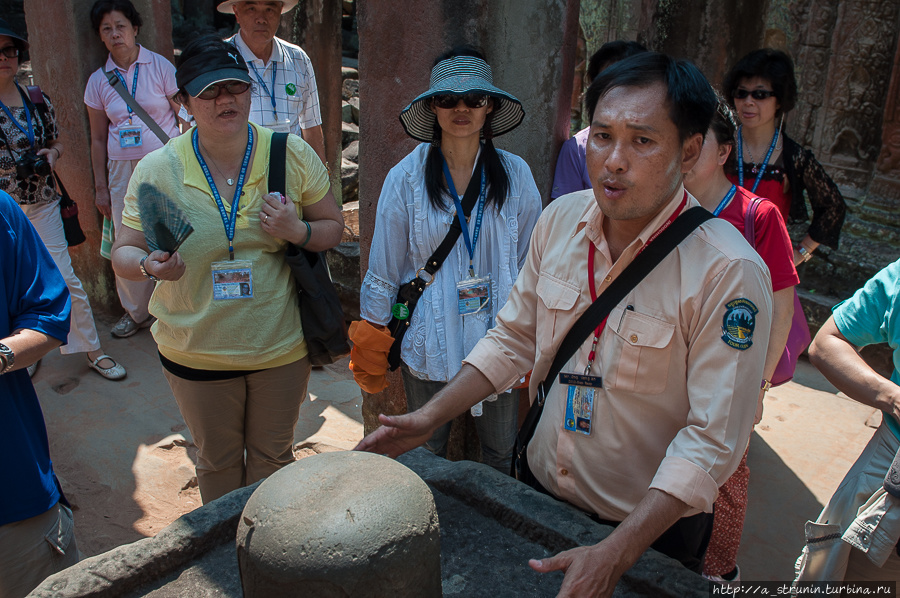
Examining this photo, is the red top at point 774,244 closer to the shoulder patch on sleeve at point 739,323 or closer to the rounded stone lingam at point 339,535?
the shoulder patch on sleeve at point 739,323

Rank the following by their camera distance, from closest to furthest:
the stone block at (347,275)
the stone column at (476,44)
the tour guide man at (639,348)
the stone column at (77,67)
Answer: the tour guide man at (639,348) → the stone column at (476,44) → the stone column at (77,67) → the stone block at (347,275)

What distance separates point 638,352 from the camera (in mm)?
1732

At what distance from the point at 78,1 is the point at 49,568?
434 cm

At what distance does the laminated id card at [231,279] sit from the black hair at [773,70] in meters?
2.55

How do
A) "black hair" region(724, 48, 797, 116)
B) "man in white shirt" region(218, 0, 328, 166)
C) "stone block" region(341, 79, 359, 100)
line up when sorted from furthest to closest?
"stone block" region(341, 79, 359, 100)
"man in white shirt" region(218, 0, 328, 166)
"black hair" region(724, 48, 797, 116)

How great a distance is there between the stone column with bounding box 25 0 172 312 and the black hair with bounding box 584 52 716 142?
15.8ft

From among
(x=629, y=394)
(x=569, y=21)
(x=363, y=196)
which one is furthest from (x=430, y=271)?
(x=569, y=21)

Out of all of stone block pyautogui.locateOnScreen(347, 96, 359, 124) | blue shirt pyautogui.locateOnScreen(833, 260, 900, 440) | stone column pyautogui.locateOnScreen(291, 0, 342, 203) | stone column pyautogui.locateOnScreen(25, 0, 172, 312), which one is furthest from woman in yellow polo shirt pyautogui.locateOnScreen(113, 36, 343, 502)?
stone block pyautogui.locateOnScreen(347, 96, 359, 124)

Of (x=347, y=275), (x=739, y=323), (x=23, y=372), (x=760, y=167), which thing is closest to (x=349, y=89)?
(x=347, y=275)

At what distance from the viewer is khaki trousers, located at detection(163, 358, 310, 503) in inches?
113

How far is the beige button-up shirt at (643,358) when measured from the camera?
5.28ft

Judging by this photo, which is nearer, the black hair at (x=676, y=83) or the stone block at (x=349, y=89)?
the black hair at (x=676, y=83)

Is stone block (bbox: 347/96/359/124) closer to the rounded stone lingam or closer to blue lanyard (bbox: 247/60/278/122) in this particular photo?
blue lanyard (bbox: 247/60/278/122)

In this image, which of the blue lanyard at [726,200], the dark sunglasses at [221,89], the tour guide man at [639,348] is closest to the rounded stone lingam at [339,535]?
the tour guide man at [639,348]
